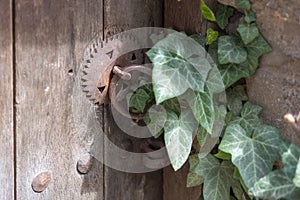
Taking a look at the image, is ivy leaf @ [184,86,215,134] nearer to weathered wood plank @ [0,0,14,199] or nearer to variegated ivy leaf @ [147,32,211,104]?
variegated ivy leaf @ [147,32,211,104]

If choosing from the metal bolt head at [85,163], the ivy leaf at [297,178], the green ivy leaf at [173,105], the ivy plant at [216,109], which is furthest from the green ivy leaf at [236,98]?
the metal bolt head at [85,163]

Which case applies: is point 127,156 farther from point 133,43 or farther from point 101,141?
point 133,43

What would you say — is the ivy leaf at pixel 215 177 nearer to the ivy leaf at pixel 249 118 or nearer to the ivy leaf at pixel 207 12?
the ivy leaf at pixel 249 118

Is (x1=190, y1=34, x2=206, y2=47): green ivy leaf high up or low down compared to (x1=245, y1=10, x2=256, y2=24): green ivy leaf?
down

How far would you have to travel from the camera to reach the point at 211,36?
4.17 feet

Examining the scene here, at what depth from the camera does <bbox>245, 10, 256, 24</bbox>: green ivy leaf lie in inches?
48.6

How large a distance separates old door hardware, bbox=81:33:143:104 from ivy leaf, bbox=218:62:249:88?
234 mm

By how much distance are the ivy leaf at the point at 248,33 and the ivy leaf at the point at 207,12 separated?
0.06m

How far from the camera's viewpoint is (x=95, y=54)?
1.30 metres

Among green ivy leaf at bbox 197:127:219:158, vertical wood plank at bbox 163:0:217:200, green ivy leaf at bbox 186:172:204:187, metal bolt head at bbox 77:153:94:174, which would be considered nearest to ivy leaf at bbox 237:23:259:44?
vertical wood plank at bbox 163:0:217:200

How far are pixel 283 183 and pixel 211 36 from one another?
0.35m

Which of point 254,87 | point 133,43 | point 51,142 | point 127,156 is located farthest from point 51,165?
point 254,87

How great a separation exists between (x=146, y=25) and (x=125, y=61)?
11 cm

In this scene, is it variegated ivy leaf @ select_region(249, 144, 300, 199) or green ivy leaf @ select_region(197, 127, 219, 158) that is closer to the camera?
variegated ivy leaf @ select_region(249, 144, 300, 199)
